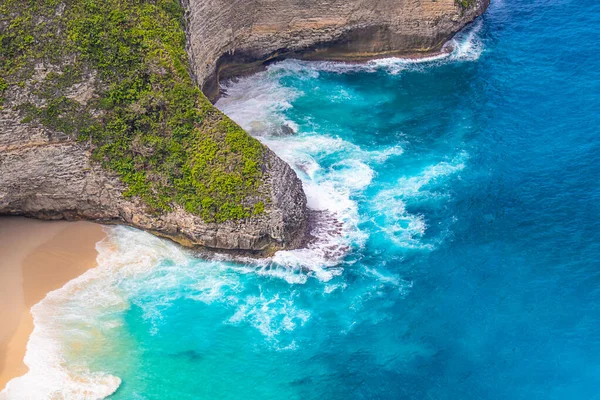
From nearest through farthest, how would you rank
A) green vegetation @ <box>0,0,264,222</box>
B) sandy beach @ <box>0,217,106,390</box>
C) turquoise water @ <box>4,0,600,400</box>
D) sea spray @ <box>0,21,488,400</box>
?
turquoise water @ <box>4,0,600,400</box> < sea spray @ <box>0,21,488,400</box> < sandy beach @ <box>0,217,106,390</box> < green vegetation @ <box>0,0,264,222</box>

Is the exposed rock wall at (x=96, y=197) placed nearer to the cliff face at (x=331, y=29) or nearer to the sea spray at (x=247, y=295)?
the sea spray at (x=247, y=295)

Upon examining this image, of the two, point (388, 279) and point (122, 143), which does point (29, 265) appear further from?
point (388, 279)

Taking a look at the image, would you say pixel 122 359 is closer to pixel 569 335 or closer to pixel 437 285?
pixel 437 285

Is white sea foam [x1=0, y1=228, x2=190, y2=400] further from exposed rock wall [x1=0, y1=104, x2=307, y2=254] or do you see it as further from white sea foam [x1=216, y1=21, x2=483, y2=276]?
white sea foam [x1=216, y1=21, x2=483, y2=276]

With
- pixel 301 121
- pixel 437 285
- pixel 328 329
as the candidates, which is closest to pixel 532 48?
pixel 301 121

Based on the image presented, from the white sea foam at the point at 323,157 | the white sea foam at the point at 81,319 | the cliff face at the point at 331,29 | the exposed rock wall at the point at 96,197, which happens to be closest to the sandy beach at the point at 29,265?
the white sea foam at the point at 81,319

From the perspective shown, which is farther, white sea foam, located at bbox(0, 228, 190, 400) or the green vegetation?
the green vegetation

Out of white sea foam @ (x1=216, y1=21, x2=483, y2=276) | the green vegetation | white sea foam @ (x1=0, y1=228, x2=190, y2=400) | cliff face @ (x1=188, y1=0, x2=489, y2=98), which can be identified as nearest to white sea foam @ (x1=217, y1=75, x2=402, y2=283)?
white sea foam @ (x1=216, y1=21, x2=483, y2=276)

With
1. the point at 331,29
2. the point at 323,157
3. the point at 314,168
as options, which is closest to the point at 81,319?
Result: the point at 314,168
